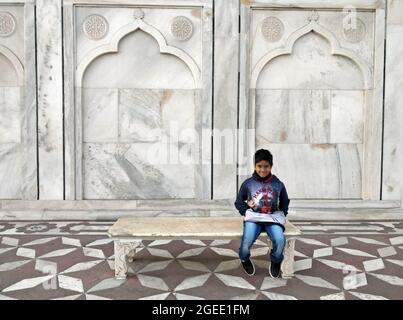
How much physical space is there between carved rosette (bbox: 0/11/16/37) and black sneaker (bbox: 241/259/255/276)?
3.76 m

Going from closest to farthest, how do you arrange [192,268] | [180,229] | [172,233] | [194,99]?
[172,233] → [180,229] → [192,268] → [194,99]

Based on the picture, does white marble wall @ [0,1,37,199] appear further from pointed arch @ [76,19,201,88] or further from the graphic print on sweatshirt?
the graphic print on sweatshirt

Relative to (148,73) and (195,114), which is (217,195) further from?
(148,73)

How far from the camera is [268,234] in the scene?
3.33m

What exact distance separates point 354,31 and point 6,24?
3978 millimetres

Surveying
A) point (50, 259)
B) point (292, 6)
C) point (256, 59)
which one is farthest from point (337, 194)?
point (50, 259)

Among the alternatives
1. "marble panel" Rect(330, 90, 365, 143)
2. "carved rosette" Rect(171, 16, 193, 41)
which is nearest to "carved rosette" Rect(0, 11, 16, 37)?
"carved rosette" Rect(171, 16, 193, 41)

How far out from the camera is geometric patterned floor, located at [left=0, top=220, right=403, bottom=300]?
3.12 metres

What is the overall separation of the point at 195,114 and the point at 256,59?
37.4 inches

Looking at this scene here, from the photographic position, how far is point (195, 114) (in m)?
5.50

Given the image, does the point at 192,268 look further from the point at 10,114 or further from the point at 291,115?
the point at 10,114

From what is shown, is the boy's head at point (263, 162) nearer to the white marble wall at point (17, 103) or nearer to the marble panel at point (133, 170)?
the marble panel at point (133, 170)

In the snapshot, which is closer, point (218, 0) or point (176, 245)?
point (176, 245)

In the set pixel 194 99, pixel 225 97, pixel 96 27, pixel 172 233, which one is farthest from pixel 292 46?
pixel 172 233
